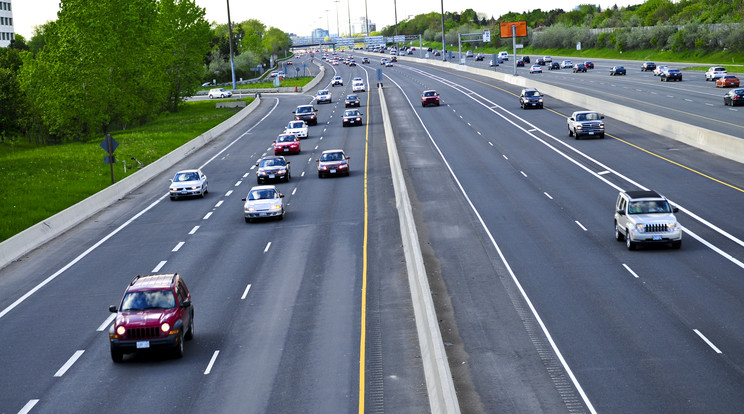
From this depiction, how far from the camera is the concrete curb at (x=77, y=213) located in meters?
31.3

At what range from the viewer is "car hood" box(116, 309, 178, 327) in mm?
17812

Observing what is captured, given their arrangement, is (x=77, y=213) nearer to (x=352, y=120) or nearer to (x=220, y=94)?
(x=352, y=120)

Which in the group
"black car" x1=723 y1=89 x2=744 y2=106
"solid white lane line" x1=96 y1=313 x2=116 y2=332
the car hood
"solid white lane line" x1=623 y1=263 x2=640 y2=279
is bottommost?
"solid white lane line" x1=623 y1=263 x2=640 y2=279

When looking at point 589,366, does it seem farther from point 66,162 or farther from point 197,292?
point 66,162

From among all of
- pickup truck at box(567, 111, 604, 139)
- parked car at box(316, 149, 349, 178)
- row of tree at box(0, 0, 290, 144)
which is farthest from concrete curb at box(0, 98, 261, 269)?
pickup truck at box(567, 111, 604, 139)

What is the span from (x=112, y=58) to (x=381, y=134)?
104ft

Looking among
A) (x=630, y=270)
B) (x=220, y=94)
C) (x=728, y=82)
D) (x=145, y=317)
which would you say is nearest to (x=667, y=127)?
(x=728, y=82)

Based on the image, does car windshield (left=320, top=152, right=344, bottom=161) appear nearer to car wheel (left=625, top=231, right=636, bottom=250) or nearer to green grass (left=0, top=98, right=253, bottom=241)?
green grass (left=0, top=98, right=253, bottom=241)

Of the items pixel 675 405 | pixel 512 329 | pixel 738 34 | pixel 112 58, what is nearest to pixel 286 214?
pixel 512 329

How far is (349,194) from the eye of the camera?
135 ft

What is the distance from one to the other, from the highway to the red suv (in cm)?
55

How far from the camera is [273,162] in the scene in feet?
151

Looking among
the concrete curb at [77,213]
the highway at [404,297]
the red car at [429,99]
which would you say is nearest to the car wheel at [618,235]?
the highway at [404,297]

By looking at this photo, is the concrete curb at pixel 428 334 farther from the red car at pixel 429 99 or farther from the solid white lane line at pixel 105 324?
the red car at pixel 429 99
